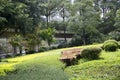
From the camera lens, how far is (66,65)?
15.9 m

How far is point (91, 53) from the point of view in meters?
17.1

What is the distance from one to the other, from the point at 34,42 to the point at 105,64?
2258cm

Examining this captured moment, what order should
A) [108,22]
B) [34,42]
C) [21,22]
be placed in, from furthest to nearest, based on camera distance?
[108,22], [34,42], [21,22]

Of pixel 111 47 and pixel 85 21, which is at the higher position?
pixel 85 21

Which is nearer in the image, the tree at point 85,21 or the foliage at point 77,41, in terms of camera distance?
the tree at point 85,21

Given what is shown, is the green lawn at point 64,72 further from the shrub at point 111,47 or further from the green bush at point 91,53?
the shrub at point 111,47

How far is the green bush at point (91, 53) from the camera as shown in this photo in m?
17.0

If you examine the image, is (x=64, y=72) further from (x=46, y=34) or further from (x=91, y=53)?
(x=46, y=34)

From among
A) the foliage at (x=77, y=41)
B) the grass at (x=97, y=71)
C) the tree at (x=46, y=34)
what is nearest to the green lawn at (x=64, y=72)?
the grass at (x=97, y=71)

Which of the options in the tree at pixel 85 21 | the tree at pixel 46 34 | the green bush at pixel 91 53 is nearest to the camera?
the green bush at pixel 91 53

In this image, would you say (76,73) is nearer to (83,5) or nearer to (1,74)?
(1,74)

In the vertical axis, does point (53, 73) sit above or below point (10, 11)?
below

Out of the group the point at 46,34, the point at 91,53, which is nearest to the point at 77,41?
the point at 46,34

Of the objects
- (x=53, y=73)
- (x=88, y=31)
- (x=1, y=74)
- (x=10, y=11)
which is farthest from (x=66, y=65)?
(x=88, y=31)
